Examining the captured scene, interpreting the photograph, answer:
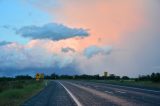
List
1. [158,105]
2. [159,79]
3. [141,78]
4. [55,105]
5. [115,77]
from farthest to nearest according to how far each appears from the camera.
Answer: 1. [115,77]
2. [141,78]
3. [159,79]
4. [55,105]
5. [158,105]

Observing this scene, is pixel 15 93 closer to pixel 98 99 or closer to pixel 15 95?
pixel 15 95

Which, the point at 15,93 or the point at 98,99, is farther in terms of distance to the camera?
the point at 15,93

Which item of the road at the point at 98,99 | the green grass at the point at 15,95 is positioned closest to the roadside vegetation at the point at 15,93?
the green grass at the point at 15,95

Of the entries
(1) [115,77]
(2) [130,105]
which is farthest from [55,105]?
(1) [115,77]

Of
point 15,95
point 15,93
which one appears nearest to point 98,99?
point 15,95

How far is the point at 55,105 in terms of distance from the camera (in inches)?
920

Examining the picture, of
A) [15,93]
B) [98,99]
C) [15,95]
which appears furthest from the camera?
[15,93]

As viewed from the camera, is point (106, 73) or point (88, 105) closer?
point (88, 105)

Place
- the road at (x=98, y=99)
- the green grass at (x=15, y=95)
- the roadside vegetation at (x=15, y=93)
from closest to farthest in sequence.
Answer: the road at (x=98, y=99), the green grass at (x=15, y=95), the roadside vegetation at (x=15, y=93)

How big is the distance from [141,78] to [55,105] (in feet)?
301

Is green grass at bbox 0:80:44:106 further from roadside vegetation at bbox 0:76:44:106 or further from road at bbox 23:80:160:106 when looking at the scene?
road at bbox 23:80:160:106

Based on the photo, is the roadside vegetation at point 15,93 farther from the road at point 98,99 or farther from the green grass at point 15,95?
the road at point 98,99

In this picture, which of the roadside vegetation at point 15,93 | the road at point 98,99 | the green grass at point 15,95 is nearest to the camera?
the road at point 98,99

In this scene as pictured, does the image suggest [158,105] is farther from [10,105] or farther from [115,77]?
[115,77]
